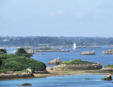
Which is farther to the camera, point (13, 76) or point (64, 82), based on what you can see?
point (13, 76)

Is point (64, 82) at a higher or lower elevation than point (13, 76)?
lower

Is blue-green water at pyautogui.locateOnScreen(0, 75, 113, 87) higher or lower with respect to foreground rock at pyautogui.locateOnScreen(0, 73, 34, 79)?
lower

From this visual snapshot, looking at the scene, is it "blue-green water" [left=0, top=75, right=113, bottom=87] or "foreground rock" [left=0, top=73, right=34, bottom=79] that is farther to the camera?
"foreground rock" [left=0, top=73, right=34, bottom=79]

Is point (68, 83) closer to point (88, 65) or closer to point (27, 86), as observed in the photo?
point (27, 86)

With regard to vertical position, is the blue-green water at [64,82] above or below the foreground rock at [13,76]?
below

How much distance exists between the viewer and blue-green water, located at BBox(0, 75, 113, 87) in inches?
4614

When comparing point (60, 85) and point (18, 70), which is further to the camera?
point (18, 70)

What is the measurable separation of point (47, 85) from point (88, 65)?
131ft

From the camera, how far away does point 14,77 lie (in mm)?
129000

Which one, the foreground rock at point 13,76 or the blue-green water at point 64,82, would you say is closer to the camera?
Answer: the blue-green water at point 64,82

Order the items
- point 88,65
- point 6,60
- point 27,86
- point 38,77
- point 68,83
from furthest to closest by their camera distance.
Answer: point 88,65, point 6,60, point 38,77, point 68,83, point 27,86

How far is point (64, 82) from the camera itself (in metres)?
123

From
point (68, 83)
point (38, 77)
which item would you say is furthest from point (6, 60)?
point (68, 83)

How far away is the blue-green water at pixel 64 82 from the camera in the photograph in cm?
11719
